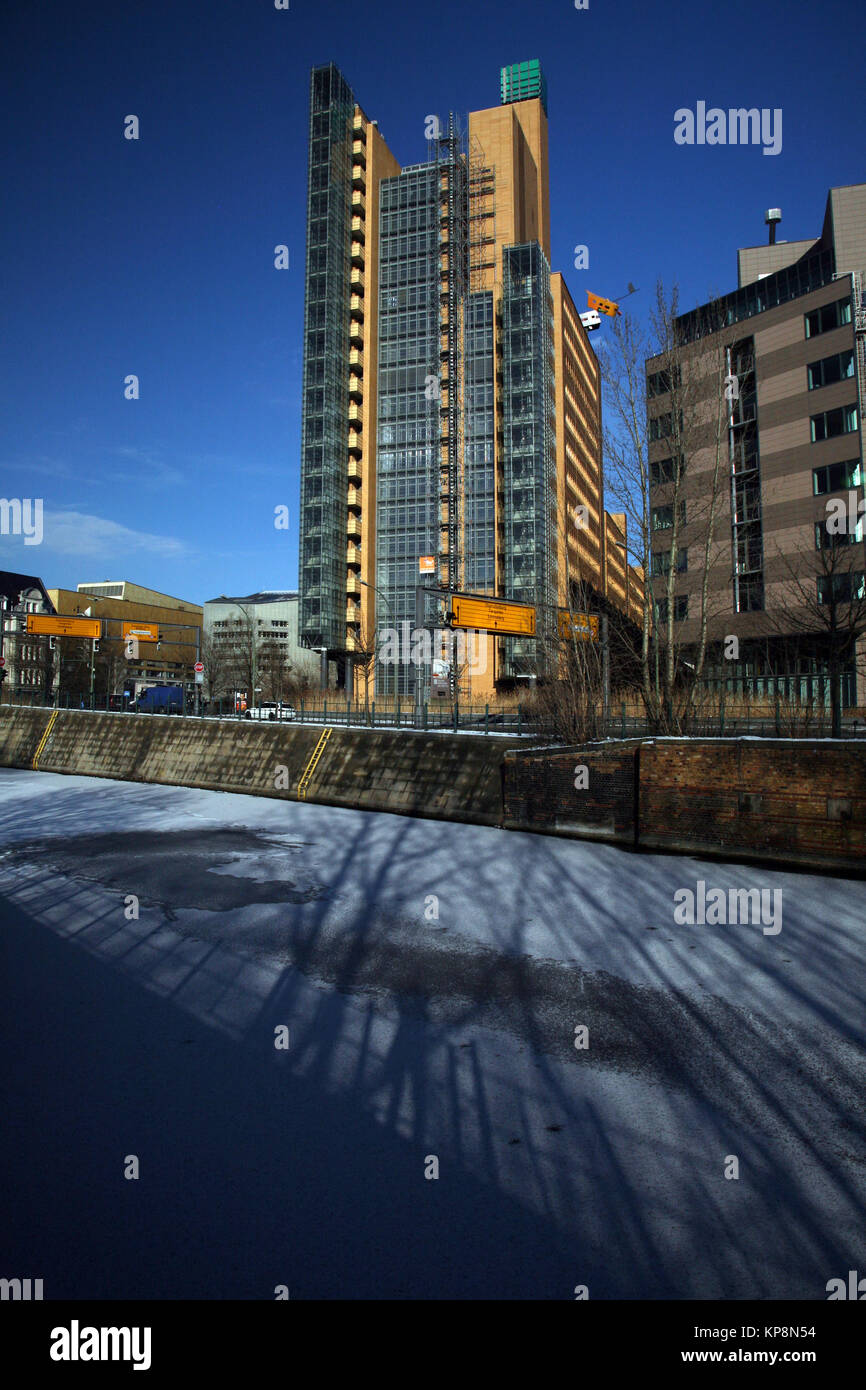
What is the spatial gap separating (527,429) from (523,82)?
69816mm

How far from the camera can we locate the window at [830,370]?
44438mm

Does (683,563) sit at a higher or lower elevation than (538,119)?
lower

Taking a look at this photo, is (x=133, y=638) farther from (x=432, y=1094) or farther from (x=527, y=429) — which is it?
(x=527, y=429)

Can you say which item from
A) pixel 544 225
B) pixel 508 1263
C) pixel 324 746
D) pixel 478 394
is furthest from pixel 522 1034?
pixel 544 225

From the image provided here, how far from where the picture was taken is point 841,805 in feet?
39.0

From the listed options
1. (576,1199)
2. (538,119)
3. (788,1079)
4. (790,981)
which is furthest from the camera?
(538,119)

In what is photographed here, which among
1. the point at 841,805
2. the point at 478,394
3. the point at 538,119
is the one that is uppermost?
the point at 538,119

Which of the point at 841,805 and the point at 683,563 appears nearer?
the point at 841,805

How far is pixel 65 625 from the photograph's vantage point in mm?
42406

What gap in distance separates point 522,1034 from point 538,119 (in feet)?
349

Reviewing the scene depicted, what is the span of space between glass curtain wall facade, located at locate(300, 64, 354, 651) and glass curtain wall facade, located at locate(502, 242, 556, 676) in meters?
17.1

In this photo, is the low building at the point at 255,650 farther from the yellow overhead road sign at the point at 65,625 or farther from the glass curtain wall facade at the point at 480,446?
the glass curtain wall facade at the point at 480,446

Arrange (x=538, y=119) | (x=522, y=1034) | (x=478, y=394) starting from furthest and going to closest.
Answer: (x=538, y=119) < (x=478, y=394) < (x=522, y=1034)
